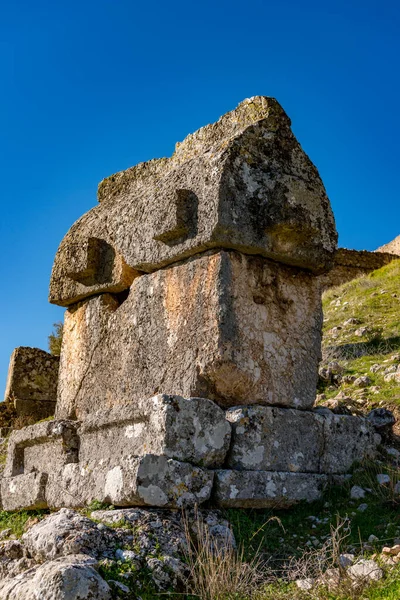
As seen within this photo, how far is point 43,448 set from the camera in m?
5.39

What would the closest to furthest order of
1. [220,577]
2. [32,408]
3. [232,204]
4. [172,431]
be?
[220,577], [172,431], [232,204], [32,408]

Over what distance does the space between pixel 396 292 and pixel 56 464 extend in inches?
344

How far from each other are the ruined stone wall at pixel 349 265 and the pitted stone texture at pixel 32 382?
10.2m

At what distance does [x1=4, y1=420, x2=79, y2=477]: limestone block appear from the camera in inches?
201

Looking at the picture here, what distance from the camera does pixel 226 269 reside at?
4.58m

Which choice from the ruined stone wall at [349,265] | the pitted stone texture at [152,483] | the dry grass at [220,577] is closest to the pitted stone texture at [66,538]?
the pitted stone texture at [152,483]

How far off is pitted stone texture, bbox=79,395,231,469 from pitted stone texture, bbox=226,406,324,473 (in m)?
0.09

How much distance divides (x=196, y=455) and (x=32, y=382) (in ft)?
26.9

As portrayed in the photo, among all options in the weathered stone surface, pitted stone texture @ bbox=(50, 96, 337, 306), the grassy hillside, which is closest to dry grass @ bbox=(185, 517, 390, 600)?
pitted stone texture @ bbox=(50, 96, 337, 306)

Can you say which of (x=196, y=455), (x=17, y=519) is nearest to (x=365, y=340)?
(x=17, y=519)

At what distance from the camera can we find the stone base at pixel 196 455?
403cm

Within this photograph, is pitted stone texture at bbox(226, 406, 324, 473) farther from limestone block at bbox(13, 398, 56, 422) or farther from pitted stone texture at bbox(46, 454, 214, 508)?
limestone block at bbox(13, 398, 56, 422)

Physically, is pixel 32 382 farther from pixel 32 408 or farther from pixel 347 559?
pixel 347 559

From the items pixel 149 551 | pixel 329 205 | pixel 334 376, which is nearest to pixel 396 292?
pixel 334 376
